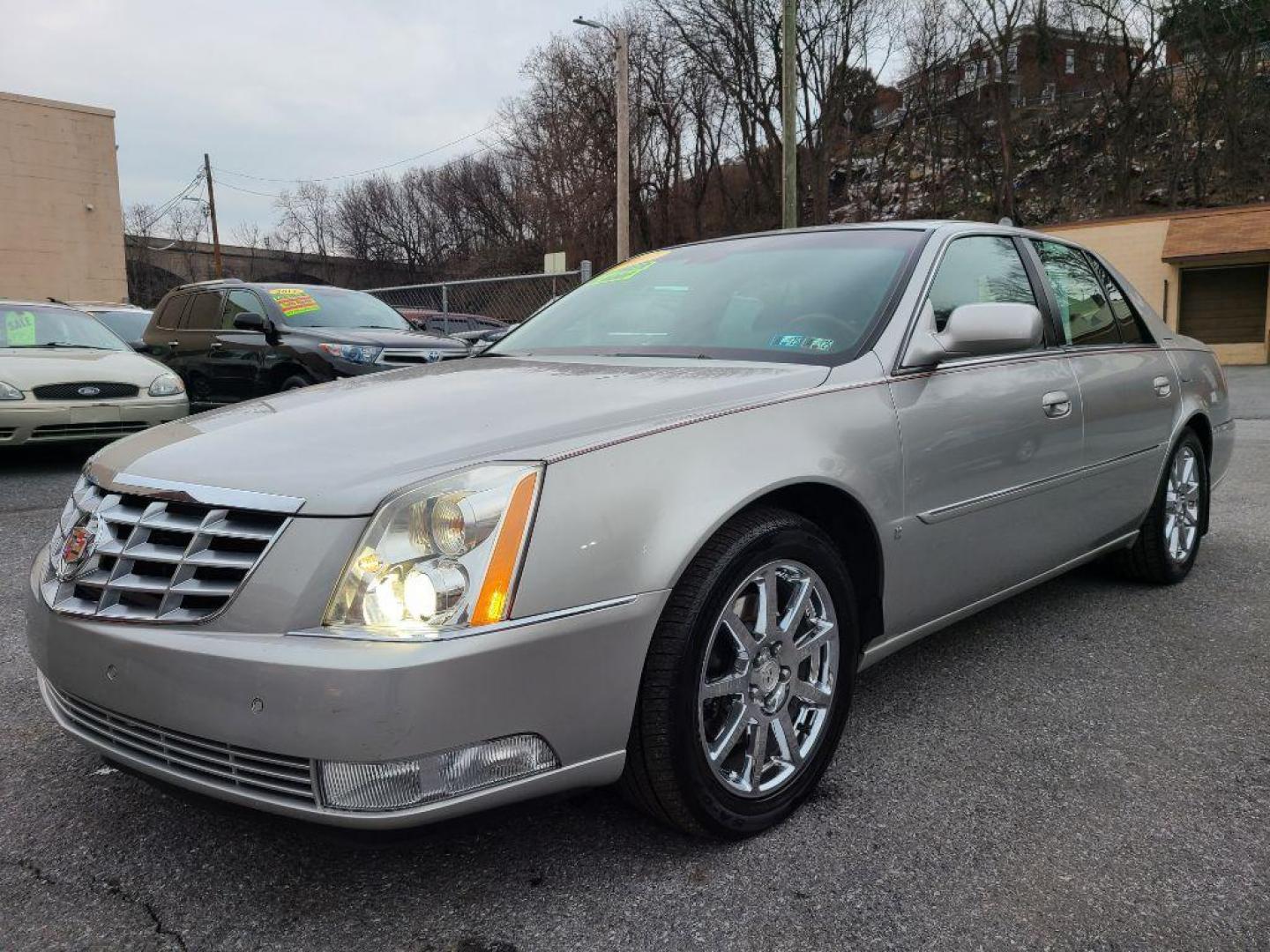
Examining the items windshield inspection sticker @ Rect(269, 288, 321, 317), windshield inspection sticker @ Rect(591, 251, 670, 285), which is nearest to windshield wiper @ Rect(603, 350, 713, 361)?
windshield inspection sticker @ Rect(591, 251, 670, 285)

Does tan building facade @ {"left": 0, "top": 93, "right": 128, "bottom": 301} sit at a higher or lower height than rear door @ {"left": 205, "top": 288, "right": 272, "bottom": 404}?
higher

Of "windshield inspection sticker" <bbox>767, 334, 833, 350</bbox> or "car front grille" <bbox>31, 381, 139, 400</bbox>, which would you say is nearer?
"windshield inspection sticker" <bbox>767, 334, 833, 350</bbox>

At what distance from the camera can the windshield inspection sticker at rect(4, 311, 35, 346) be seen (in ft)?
25.5

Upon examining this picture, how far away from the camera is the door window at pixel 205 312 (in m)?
9.54

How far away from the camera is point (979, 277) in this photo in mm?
3258

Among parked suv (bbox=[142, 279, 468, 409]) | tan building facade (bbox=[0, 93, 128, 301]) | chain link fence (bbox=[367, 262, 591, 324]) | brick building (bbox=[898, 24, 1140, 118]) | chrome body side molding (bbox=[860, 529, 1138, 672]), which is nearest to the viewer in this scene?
chrome body side molding (bbox=[860, 529, 1138, 672])

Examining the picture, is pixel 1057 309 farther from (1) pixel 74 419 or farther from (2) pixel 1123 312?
(1) pixel 74 419

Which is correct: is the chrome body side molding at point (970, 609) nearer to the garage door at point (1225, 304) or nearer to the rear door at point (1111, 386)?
the rear door at point (1111, 386)

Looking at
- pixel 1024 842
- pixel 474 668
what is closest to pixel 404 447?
pixel 474 668

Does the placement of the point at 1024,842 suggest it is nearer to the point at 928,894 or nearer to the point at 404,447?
the point at 928,894

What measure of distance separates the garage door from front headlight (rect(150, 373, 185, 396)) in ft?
74.0

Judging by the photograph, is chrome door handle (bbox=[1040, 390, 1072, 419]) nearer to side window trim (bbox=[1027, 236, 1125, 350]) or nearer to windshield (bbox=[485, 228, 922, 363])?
side window trim (bbox=[1027, 236, 1125, 350])

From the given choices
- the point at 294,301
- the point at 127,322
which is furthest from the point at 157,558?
the point at 127,322

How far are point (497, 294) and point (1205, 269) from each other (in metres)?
17.6
